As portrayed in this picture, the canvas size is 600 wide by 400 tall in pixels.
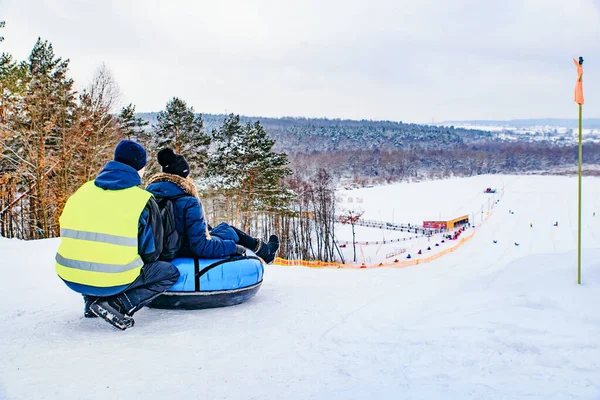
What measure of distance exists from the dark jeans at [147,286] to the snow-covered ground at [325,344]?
25cm

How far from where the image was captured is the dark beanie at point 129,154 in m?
3.83

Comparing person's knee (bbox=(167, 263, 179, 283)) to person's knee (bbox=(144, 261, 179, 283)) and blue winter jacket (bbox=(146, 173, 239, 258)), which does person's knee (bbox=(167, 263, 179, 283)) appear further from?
blue winter jacket (bbox=(146, 173, 239, 258))

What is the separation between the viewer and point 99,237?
3.54 m

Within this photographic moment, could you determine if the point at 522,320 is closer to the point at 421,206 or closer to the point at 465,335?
the point at 465,335

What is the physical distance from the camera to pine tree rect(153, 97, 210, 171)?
2647 cm

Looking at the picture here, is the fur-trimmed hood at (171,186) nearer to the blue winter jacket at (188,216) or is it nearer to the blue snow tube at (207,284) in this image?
the blue winter jacket at (188,216)

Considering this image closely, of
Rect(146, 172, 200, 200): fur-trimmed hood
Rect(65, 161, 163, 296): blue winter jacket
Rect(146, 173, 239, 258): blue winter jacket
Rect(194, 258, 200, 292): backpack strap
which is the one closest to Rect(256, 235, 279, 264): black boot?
Rect(146, 173, 239, 258): blue winter jacket

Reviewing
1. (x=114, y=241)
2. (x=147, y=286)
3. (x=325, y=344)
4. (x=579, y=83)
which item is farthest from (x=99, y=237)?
(x=579, y=83)

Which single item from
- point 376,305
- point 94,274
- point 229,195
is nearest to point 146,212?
point 94,274

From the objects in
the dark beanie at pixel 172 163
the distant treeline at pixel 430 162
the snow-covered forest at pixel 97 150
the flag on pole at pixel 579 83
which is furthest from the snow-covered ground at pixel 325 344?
the distant treeline at pixel 430 162

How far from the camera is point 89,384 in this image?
266 centimetres

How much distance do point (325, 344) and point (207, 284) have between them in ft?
4.84

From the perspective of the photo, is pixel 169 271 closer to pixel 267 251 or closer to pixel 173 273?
pixel 173 273

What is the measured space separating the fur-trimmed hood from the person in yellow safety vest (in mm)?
460
